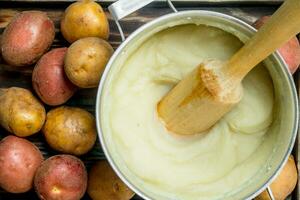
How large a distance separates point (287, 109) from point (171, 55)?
7.7 inches

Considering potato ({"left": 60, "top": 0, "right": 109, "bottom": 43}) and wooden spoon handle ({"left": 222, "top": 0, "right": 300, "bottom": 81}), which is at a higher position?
wooden spoon handle ({"left": 222, "top": 0, "right": 300, "bottom": 81})

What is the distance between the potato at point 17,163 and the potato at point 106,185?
100 mm

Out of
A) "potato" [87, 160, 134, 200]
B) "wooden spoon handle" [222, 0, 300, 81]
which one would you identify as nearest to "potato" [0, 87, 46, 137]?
"potato" [87, 160, 134, 200]

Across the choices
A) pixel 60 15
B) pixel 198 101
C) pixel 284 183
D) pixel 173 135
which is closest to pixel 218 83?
pixel 198 101

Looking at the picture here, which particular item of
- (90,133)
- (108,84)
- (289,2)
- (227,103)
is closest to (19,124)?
(90,133)

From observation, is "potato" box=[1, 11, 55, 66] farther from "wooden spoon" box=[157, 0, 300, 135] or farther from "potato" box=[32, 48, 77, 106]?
"wooden spoon" box=[157, 0, 300, 135]

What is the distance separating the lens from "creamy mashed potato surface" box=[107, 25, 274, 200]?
2.82ft

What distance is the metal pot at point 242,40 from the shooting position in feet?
2.62

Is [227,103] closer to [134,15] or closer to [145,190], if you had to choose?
[145,190]

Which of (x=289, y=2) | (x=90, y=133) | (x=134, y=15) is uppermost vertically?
(x=289, y=2)

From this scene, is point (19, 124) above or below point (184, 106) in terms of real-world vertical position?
below

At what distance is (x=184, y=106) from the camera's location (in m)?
0.85

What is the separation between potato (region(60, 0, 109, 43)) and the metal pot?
0.17 meters

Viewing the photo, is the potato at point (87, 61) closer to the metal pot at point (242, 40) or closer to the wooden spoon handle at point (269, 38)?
the metal pot at point (242, 40)
